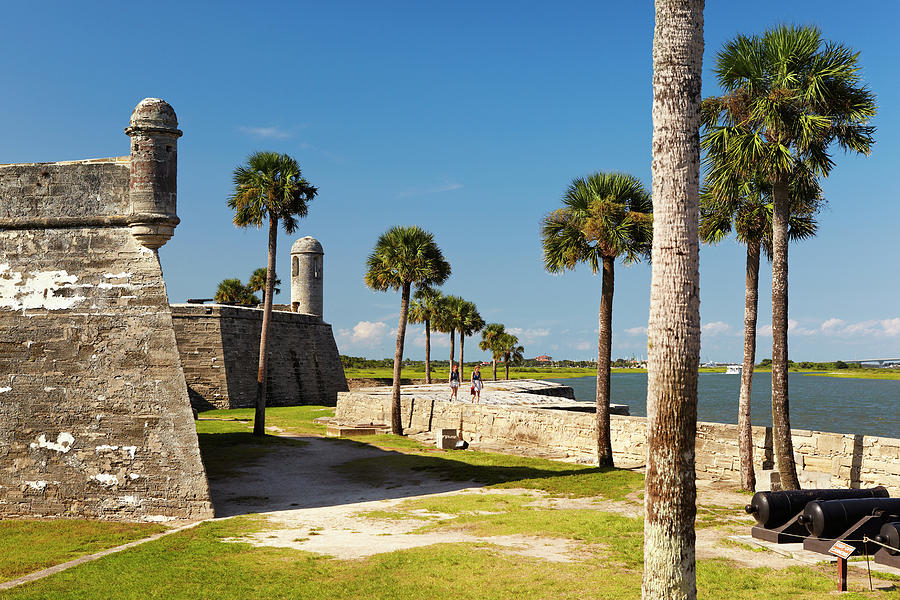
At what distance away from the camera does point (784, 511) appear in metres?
10.7

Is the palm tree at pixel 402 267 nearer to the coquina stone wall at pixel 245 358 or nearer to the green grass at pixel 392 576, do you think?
the coquina stone wall at pixel 245 358

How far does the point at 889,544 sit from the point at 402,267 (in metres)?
18.7

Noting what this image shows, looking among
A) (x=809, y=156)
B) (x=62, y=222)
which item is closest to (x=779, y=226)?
(x=809, y=156)

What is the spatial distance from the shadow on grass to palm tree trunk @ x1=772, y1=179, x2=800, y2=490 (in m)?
3.19

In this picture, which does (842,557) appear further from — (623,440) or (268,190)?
(268,190)

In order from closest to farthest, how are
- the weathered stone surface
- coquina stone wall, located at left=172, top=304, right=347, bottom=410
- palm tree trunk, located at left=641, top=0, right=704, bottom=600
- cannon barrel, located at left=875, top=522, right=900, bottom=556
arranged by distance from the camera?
palm tree trunk, located at left=641, top=0, right=704, bottom=600 < cannon barrel, located at left=875, top=522, right=900, bottom=556 < the weathered stone surface < coquina stone wall, located at left=172, top=304, right=347, bottom=410

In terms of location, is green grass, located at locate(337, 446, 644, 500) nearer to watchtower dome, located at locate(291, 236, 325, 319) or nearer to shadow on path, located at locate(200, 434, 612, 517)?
shadow on path, located at locate(200, 434, 612, 517)

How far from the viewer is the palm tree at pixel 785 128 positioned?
14250mm

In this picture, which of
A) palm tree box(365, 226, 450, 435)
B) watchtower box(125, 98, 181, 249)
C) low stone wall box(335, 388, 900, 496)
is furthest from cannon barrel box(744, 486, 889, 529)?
palm tree box(365, 226, 450, 435)

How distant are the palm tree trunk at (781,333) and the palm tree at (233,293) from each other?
47.1 metres

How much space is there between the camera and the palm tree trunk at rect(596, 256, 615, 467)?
18688 millimetres

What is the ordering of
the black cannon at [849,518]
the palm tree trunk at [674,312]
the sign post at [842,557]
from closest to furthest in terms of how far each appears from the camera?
the palm tree trunk at [674,312] < the sign post at [842,557] < the black cannon at [849,518]

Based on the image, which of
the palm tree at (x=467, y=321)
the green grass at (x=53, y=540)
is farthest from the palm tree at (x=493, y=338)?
the green grass at (x=53, y=540)

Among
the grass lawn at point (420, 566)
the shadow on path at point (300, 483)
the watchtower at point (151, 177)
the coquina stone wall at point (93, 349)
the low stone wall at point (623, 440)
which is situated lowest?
the shadow on path at point (300, 483)
